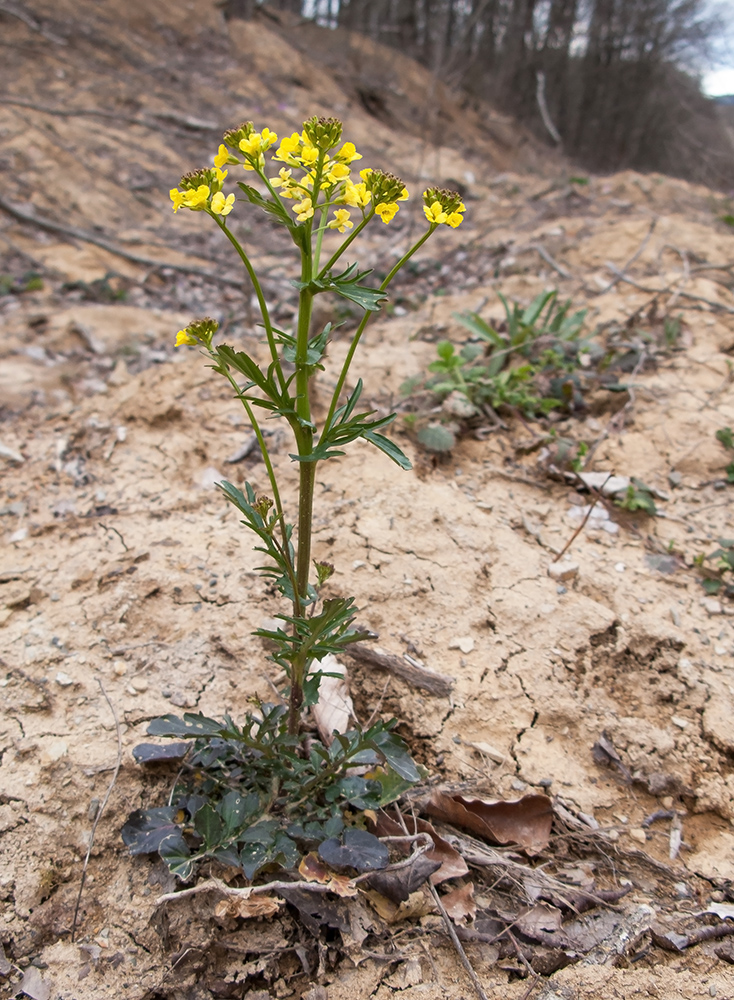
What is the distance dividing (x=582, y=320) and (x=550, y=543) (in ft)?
5.78

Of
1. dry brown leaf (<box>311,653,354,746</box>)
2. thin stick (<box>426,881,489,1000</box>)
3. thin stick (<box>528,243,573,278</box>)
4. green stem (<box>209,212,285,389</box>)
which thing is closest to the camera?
green stem (<box>209,212,285,389</box>)

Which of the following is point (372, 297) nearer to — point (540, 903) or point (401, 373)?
point (540, 903)

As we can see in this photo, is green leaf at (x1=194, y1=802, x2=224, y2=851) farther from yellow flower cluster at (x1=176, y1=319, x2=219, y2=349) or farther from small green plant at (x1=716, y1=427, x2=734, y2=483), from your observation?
small green plant at (x1=716, y1=427, x2=734, y2=483)

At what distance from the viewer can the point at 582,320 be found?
12.2 ft

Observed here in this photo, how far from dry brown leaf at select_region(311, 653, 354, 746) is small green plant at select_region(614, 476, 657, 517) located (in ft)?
5.05

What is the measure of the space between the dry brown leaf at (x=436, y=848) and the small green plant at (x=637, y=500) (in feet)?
5.55

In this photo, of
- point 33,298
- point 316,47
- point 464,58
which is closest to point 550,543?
point 33,298

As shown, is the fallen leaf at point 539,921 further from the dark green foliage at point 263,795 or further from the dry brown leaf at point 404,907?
the dark green foliage at point 263,795

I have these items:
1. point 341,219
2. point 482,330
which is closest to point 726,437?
point 482,330

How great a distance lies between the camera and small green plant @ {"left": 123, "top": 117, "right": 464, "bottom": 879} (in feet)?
4.04

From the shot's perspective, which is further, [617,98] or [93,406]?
[617,98]

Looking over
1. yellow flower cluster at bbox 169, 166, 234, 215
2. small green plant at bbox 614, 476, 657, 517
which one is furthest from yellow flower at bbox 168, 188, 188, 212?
small green plant at bbox 614, 476, 657, 517

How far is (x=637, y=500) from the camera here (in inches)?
109

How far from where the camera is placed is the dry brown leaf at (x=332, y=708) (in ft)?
6.15
